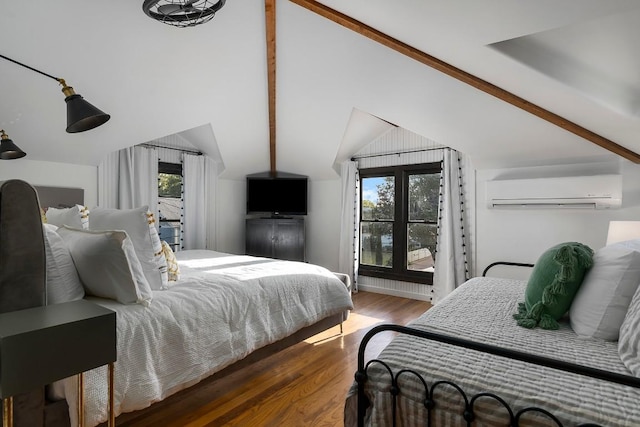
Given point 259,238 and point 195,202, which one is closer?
point 195,202

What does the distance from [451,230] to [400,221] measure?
2.88 ft

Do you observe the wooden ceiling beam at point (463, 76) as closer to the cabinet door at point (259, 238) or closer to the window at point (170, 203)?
the window at point (170, 203)

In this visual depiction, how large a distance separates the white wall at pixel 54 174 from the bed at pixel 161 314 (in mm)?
1818

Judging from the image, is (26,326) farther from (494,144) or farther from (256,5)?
(494,144)

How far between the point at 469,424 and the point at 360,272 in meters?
Answer: 4.35

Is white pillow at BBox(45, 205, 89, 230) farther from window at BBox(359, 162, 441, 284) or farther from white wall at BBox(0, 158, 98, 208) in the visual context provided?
window at BBox(359, 162, 441, 284)

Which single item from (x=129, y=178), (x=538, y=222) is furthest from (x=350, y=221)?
(x=129, y=178)

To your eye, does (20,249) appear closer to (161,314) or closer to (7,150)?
(161,314)

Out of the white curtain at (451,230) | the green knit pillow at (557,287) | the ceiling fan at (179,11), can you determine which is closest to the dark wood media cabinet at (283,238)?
the white curtain at (451,230)

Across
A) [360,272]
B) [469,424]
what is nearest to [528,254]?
[360,272]

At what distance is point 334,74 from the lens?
11.8 ft

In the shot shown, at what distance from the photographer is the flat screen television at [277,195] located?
5.61 m

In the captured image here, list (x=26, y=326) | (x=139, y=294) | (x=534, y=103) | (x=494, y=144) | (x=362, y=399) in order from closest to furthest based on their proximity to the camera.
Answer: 1. (x=26, y=326)
2. (x=362, y=399)
3. (x=139, y=294)
4. (x=534, y=103)
5. (x=494, y=144)

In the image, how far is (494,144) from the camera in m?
3.67
